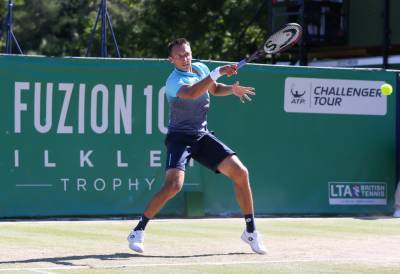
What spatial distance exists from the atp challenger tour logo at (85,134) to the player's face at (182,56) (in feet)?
13.9

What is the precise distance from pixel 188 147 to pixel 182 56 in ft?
2.62

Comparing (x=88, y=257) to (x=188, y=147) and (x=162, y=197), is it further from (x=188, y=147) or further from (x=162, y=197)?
(x=188, y=147)

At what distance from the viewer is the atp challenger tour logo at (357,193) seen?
45.5ft

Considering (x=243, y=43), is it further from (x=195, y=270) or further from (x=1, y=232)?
(x=195, y=270)

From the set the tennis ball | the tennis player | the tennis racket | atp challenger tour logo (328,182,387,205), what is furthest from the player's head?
atp challenger tour logo (328,182,387,205)

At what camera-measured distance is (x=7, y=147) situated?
12.2 m

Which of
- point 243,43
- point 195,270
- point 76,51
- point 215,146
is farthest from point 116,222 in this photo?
point 76,51

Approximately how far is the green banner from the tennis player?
4045 mm

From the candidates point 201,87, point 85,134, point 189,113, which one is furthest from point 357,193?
point 201,87

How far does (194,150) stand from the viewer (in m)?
8.62

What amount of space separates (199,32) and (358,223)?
72.2 ft

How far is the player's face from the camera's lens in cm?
844

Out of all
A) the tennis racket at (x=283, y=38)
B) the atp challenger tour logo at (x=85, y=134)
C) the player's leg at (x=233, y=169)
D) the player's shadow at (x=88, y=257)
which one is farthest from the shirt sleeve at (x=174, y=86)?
the atp challenger tour logo at (x=85, y=134)

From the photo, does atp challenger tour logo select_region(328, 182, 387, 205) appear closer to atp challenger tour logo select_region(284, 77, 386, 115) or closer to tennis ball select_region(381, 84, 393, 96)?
atp challenger tour logo select_region(284, 77, 386, 115)
